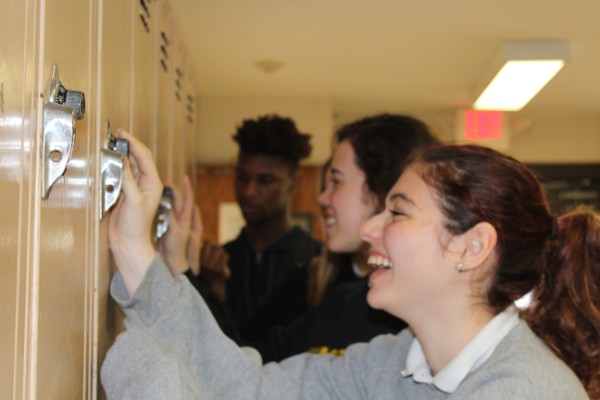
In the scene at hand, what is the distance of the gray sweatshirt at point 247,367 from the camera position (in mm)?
1221

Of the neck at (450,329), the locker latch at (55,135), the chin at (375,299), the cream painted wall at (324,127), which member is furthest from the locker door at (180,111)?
the cream painted wall at (324,127)

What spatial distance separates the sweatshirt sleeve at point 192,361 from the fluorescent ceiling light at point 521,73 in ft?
6.60

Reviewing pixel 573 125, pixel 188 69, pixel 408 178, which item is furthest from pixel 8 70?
pixel 573 125

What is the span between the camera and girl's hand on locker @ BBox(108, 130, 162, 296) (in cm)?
128

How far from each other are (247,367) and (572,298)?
65 centimetres

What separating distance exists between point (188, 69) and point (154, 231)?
3.55 ft

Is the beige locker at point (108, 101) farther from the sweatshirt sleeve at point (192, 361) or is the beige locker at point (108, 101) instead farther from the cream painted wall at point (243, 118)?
the cream painted wall at point (243, 118)

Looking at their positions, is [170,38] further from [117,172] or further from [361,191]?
[117,172]

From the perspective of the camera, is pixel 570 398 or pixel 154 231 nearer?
pixel 570 398

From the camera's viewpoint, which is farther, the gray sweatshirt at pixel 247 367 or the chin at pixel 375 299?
the chin at pixel 375 299

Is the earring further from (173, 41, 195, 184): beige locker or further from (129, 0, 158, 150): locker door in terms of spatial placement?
(173, 41, 195, 184): beige locker

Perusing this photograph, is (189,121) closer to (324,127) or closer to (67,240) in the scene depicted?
(67,240)

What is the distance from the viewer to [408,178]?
4.98 feet

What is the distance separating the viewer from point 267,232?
3.09 meters
